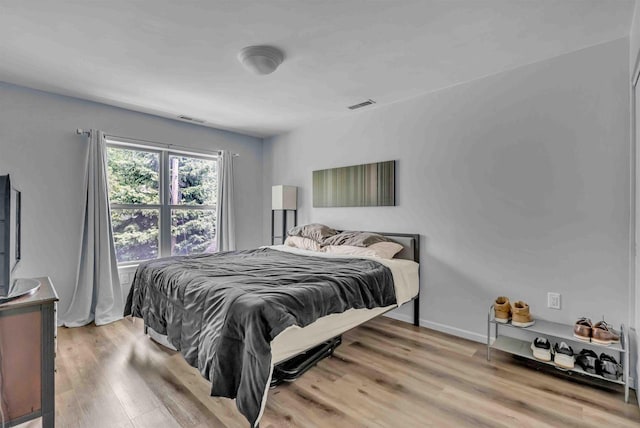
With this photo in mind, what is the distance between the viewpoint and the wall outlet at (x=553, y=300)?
2.40 m

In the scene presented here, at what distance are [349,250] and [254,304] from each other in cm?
178

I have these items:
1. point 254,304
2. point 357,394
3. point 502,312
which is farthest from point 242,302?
point 502,312

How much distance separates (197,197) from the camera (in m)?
4.36

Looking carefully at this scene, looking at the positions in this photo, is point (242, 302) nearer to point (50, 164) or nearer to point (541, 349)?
point (541, 349)

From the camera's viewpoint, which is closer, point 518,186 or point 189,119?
point 518,186

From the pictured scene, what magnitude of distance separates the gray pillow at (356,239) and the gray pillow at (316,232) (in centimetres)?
10

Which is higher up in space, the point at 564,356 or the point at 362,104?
the point at 362,104

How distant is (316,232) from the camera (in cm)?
379

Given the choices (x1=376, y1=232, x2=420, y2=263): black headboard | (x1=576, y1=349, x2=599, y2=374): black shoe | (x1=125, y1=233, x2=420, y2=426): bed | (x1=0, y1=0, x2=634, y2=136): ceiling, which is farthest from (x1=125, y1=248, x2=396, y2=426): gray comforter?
(x1=0, y1=0, x2=634, y2=136): ceiling

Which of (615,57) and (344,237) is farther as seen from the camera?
(344,237)

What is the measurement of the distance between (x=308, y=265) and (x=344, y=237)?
92 cm

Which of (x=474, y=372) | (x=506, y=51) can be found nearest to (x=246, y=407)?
(x=474, y=372)

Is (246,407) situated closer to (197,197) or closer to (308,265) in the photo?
(308,265)

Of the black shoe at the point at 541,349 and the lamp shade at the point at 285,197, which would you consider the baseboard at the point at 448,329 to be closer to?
the black shoe at the point at 541,349
